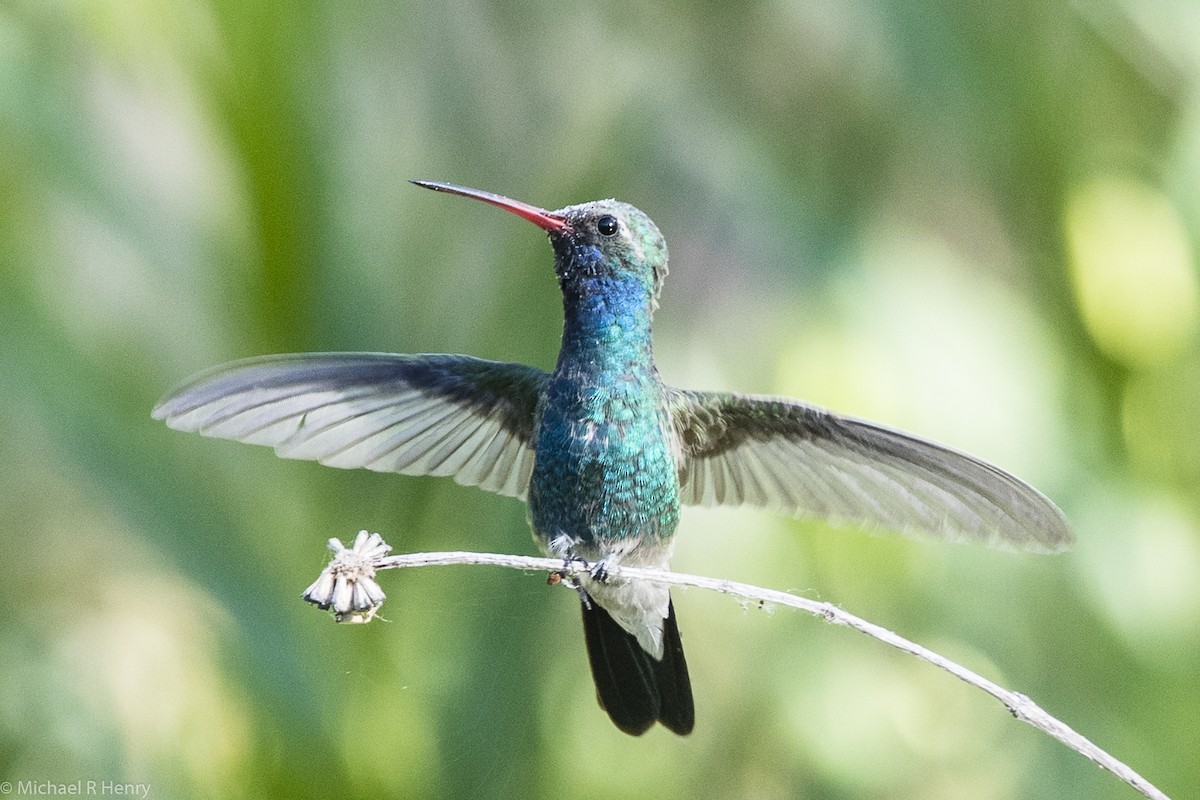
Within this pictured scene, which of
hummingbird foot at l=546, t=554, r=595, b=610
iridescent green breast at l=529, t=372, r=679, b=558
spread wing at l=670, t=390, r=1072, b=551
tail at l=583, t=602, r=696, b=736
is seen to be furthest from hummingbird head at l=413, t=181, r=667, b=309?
tail at l=583, t=602, r=696, b=736

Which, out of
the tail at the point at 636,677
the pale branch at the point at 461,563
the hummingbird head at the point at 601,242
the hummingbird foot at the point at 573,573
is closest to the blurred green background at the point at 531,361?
the tail at the point at 636,677

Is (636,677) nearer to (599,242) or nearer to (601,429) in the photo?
(601,429)

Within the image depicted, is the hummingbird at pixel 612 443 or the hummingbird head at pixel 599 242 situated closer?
the hummingbird at pixel 612 443

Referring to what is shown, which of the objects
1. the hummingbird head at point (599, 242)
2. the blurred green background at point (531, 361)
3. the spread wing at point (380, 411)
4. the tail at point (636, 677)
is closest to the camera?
the spread wing at point (380, 411)

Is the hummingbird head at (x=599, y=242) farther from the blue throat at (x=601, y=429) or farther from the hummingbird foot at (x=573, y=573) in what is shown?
the hummingbird foot at (x=573, y=573)

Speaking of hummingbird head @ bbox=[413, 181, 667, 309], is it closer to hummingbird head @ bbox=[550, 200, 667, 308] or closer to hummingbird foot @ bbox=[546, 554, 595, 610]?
hummingbird head @ bbox=[550, 200, 667, 308]

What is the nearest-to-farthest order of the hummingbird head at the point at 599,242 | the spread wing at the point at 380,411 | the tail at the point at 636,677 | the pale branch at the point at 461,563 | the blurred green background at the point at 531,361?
the pale branch at the point at 461,563
the spread wing at the point at 380,411
the hummingbird head at the point at 599,242
the tail at the point at 636,677
the blurred green background at the point at 531,361
